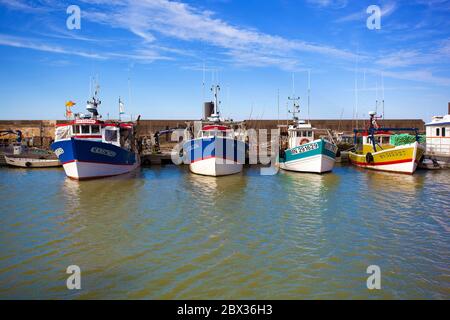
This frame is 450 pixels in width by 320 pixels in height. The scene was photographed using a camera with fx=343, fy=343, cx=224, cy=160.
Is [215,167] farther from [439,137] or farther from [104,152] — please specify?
[439,137]

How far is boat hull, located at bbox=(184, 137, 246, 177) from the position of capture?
78.2 feet

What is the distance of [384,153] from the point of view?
89.3 feet

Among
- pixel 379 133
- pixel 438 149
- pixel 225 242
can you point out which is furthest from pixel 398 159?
pixel 225 242

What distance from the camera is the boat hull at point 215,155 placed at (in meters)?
23.8

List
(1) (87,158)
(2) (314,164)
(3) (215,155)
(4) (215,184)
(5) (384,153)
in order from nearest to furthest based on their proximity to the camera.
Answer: (4) (215,184)
(1) (87,158)
(3) (215,155)
(2) (314,164)
(5) (384,153)

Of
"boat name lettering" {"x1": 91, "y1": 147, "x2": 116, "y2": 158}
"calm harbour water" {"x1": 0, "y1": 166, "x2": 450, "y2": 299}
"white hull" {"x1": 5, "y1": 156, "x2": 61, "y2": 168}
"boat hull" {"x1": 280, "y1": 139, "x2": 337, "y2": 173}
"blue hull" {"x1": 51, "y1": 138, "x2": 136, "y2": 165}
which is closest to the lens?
"calm harbour water" {"x1": 0, "y1": 166, "x2": 450, "y2": 299}

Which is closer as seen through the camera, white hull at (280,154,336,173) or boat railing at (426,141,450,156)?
white hull at (280,154,336,173)

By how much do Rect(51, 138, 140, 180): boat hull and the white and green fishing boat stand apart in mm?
13447

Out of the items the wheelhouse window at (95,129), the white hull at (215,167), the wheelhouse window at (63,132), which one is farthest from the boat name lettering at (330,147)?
the wheelhouse window at (63,132)

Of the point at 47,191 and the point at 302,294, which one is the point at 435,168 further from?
the point at 47,191

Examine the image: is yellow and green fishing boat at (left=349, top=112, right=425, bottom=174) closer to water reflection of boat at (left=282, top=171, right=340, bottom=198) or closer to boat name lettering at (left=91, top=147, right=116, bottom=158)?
water reflection of boat at (left=282, top=171, right=340, bottom=198)

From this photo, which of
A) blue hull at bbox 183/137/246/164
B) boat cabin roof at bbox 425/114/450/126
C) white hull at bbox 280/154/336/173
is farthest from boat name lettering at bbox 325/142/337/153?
→ boat cabin roof at bbox 425/114/450/126

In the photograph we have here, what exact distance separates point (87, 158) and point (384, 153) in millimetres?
22287

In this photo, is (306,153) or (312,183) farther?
(306,153)
